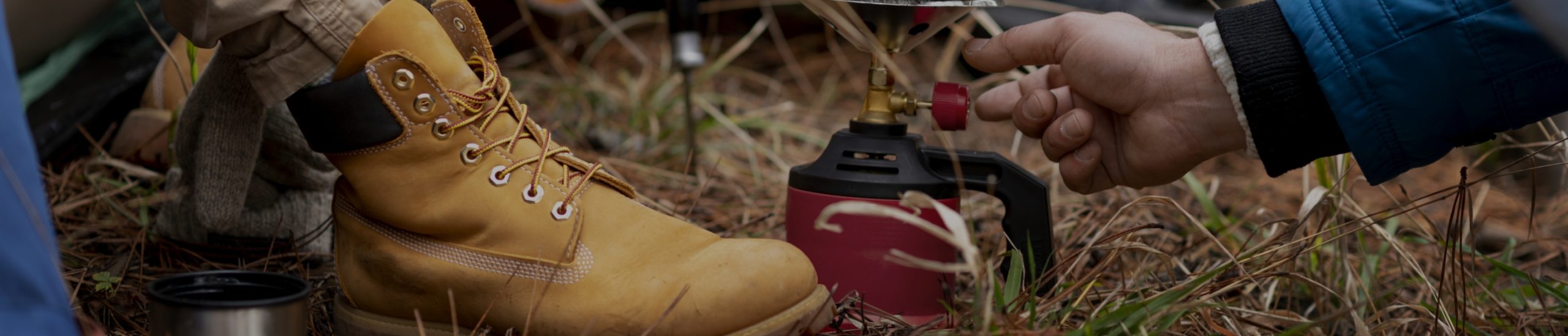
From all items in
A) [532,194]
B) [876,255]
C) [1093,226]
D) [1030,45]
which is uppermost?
[1030,45]

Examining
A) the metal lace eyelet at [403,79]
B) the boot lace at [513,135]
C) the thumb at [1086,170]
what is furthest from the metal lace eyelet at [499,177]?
the thumb at [1086,170]

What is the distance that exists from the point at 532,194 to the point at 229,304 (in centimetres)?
30

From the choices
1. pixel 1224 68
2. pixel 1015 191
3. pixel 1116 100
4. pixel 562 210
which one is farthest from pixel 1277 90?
pixel 562 210

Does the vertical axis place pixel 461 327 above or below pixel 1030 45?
below

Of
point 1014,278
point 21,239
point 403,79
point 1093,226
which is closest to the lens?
point 21,239

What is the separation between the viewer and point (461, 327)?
111 centimetres

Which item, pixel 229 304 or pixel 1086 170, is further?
pixel 1086 170

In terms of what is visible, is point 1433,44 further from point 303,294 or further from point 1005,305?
point 303,294

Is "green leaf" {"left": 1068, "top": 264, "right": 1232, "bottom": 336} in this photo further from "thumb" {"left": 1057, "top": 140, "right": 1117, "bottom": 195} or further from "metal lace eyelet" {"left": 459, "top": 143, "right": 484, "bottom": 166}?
"metal lace eyelet" {"left": 459, "top": 143, "right": 484, "bottom": 166}

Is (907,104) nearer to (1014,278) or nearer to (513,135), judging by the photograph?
(1014,278)

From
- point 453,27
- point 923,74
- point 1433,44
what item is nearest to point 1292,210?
point 1433,44

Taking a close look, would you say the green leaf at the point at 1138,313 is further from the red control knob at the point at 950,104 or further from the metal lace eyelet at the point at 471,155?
the metal lace eyelet at the point at 471,155

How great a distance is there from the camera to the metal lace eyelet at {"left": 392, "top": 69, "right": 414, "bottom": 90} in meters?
1.02

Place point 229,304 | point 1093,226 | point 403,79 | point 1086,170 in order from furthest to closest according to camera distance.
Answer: point 1093,226 → point 1086,170 → point 403,79 → point 229,304
